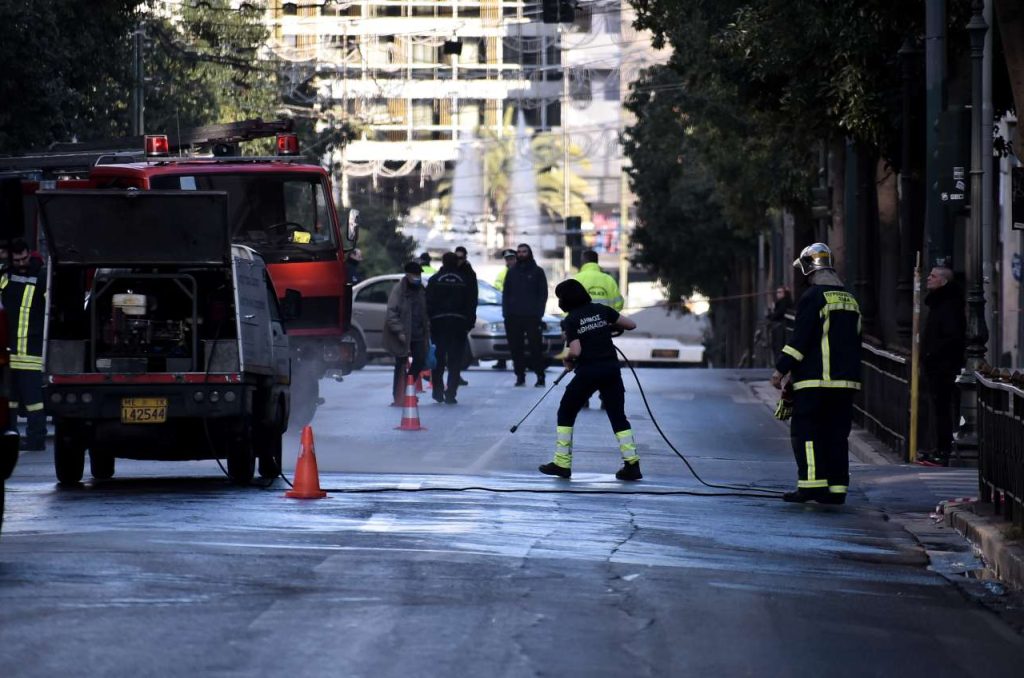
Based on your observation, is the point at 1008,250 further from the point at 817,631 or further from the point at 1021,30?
the point at 817,631

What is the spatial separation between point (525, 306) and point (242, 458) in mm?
13008

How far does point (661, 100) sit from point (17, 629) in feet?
143

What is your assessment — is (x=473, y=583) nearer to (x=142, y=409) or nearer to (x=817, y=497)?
(x=817, y=497)

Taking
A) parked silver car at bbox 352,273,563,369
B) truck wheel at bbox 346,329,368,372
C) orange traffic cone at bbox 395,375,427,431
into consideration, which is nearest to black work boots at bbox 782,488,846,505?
orange traffic cone at bbox 395,375,427,431

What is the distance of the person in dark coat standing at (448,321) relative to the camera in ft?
84.1

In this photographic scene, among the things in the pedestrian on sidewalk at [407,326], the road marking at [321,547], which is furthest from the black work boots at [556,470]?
the pedestrian on sidewalk at [407,326]

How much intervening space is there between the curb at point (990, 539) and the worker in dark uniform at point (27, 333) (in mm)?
9409

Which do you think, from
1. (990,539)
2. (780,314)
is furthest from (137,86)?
(990,539)

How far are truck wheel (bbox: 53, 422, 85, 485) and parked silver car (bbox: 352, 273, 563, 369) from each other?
62.7 feet

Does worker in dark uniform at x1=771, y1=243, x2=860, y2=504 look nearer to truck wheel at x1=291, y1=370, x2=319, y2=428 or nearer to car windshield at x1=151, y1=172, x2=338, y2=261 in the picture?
truck wheel at x1=291, y1=370, x2=319, y2=428

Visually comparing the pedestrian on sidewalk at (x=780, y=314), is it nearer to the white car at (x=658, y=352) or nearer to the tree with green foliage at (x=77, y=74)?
the tree with green foliage at (x=77, y=74)

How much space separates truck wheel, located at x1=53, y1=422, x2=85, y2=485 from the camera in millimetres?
14773

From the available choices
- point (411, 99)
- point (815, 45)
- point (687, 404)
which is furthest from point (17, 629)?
point (411, 99)

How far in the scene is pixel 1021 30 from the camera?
1658cm
